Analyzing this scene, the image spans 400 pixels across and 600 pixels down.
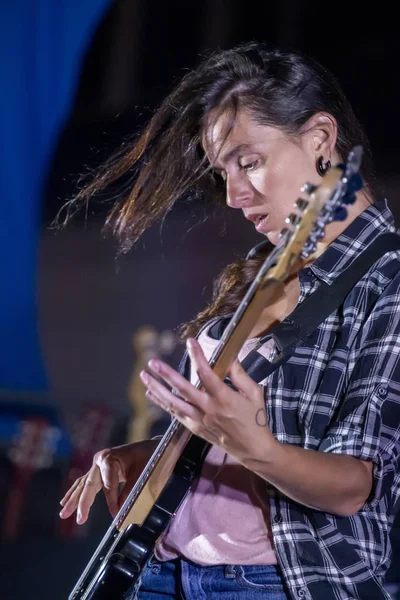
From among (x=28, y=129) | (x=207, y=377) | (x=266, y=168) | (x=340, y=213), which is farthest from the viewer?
(x=28, y=129)

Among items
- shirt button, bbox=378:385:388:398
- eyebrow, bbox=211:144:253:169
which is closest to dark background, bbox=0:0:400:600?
eyebrow, bbox=211:144:253:169

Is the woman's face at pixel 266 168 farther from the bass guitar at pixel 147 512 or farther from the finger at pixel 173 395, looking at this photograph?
the finger at pixel 173 395

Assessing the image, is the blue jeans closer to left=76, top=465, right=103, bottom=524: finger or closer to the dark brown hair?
left=76, top=465, right=103, bottom=524: finger

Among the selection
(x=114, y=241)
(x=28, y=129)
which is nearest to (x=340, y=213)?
(x=114, y=241)

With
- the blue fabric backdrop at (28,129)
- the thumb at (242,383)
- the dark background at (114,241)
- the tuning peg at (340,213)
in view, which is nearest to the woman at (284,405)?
the thumb at (242,383)

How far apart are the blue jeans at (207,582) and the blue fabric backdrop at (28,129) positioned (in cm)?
214

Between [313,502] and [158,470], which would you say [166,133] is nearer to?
[158,470]

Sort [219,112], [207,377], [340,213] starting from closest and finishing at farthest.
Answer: [207,377] < [340,213] < [219,112]

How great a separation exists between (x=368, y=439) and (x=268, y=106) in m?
0.53

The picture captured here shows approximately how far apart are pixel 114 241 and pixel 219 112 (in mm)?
1908

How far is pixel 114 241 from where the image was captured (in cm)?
304

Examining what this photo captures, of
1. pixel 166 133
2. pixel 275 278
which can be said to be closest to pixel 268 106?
pixel 166 133

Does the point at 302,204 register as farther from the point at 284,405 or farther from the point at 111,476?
the point at 111,476

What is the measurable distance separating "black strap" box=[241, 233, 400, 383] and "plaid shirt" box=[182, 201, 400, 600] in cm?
1
